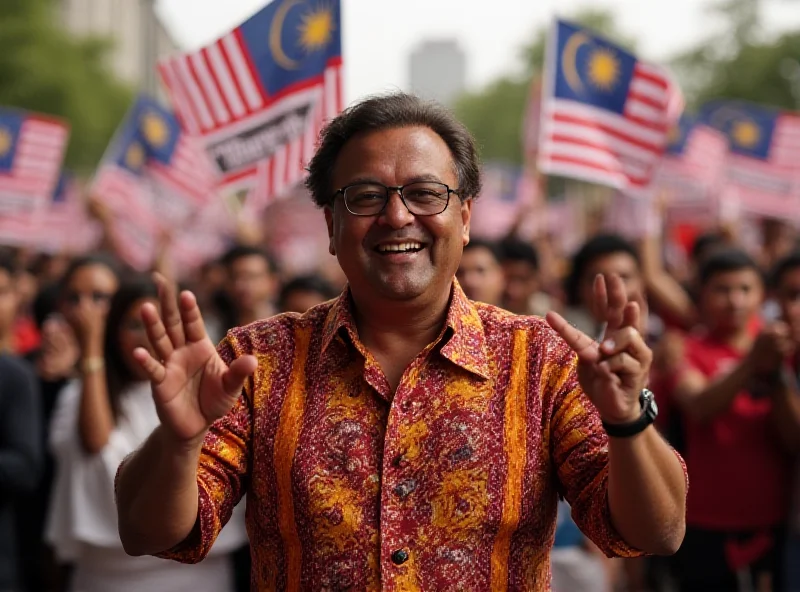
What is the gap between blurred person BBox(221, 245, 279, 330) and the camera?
582 centimetres

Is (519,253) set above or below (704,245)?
below

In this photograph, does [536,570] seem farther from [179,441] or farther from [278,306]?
[278,306]

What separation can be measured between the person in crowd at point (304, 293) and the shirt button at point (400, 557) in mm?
3545

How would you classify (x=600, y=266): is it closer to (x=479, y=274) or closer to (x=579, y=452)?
(x=479, y=274)

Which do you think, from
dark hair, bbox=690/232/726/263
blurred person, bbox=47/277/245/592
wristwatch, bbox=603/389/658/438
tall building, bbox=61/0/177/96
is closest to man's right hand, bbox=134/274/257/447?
wristwatch, bbox=603/389/658/438

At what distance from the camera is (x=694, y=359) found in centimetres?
494

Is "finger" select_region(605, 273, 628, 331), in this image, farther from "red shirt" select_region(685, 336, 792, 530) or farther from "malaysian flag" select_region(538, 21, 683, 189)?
"malaysian flag" select_region(538, 21, 683, 189)

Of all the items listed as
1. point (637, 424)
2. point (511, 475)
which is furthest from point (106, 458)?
point (637, 424)

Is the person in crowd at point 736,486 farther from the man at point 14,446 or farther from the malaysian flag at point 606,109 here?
the man at point 14,446

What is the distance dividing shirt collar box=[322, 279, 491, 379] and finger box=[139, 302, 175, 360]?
40 cm

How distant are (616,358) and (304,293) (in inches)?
152

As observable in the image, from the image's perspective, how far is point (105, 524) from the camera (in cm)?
405

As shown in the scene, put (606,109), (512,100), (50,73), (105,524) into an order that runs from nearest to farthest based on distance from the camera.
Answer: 1. (105,524)
2. (606,109)
3. (50,73)
4. (512,100)

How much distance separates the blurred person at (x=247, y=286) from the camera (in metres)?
5.82
